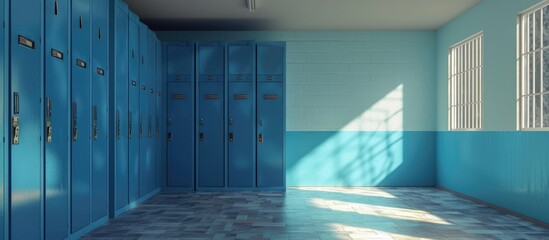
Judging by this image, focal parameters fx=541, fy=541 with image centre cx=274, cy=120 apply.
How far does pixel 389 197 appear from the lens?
7926mm

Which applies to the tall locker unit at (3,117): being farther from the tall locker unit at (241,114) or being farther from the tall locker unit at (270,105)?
the tall locker unit at (270,105)

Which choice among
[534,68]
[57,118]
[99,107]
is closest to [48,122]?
[57,118]

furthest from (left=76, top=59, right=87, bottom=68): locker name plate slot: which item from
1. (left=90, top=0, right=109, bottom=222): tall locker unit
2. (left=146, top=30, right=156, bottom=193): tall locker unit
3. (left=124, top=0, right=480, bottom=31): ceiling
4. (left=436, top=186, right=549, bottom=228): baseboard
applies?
(left=436, top=186, right=549, bottom=228): baseboard

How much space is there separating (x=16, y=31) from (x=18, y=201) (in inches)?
45.3

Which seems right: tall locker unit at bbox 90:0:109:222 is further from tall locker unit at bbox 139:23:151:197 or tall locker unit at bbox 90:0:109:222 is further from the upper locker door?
the upper locker door

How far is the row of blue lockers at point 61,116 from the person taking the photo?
3602 millimetres

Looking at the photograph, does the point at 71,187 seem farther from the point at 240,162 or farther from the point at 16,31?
the point at 240,162

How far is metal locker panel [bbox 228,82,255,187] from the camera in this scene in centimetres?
876

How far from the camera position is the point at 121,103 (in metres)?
6.29

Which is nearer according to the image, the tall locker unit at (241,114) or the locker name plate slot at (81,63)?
the locker name plate slot at (81,63)

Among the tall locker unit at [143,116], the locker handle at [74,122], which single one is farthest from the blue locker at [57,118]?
the tall locker unit at [143,116]

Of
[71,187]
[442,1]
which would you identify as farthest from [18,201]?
[442,1]

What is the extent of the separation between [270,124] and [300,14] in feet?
6.03

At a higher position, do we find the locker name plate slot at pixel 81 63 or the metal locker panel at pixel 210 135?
the locker name plate slot at pixel 81 63
